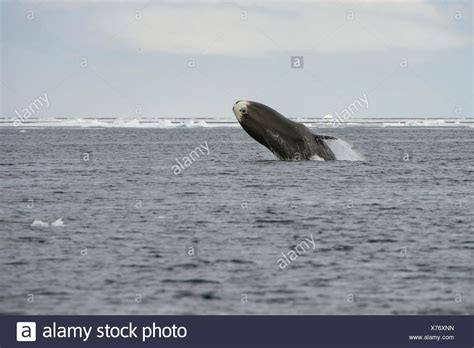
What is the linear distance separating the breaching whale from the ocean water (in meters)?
1.65

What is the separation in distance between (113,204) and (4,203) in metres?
4.32

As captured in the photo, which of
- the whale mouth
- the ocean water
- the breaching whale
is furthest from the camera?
the breaching whale

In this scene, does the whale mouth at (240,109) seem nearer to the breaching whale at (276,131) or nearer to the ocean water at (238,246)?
the breaching whale at (276,131)

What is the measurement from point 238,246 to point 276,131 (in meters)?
17.8

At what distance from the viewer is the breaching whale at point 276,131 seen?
1612 inches

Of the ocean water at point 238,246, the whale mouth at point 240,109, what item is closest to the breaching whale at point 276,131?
the whale mouth at point 240,109

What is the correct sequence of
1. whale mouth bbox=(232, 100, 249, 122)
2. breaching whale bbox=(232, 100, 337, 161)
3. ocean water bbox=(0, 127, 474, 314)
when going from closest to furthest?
ocean water bbox=(0, 127, 474, 314), whale mouth bbox=(232, 100, 249, 122), breaching whale bbox=(232, 100, 337, 161)

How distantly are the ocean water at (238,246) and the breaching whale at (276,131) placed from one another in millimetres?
1653

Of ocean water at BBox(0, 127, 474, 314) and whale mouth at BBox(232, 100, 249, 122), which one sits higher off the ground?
whale mouth at BBox(232, 100, 249, 122)

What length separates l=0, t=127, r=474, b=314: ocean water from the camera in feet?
62.0

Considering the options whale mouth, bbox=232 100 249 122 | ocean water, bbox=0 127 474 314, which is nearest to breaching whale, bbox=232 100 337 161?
whale mouth, bbox=232 100 249 122

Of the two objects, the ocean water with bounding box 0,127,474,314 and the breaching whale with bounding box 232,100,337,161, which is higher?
the breaching whale with bounding box 232,100,337,161

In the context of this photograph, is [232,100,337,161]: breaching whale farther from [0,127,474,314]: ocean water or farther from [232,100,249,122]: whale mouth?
[0,127,474,314]: ocean water

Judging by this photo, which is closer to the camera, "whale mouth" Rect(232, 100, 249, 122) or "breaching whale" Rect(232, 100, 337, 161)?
"whale mouth" Rect(232, 100, 249, 122)
